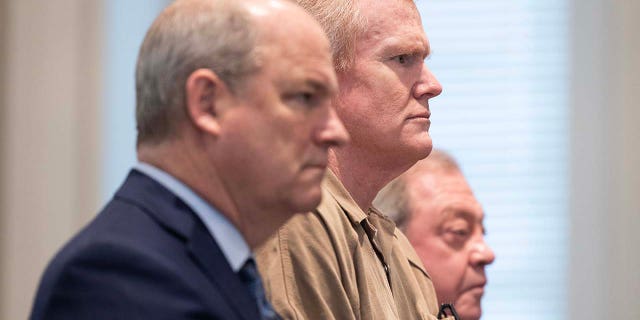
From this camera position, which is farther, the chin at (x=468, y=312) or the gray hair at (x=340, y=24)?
the chin at (x=468, y=312)

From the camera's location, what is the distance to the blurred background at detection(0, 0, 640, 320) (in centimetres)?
504

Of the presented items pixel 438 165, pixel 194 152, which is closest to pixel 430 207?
pixel 438 165

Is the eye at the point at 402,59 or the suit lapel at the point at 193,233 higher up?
the eye at the point at 402,59

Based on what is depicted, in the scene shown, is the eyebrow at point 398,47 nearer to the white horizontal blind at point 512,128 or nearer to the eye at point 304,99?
the eye at point 304,99

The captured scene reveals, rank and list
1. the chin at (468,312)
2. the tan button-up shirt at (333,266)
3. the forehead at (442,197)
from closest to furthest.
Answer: the tan button-up shirt at (333,266)
the chin at (468,312)
the forehead at (442,197)

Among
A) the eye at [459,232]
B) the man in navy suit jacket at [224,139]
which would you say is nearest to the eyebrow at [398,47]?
the man in navy suit jacket at [224,139]

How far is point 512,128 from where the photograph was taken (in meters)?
5.72

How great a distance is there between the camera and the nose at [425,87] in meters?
2.69

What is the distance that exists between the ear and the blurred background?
11.2 ft

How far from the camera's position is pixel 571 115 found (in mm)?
5637

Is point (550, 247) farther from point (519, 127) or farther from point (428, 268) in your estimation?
point (428, 268)

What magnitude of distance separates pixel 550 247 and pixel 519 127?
626 millimetres

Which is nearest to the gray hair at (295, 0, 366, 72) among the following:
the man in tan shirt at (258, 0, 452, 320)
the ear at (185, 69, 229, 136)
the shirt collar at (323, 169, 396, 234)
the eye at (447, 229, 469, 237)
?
the man in tan shirt at (258, 0, 452, 320)

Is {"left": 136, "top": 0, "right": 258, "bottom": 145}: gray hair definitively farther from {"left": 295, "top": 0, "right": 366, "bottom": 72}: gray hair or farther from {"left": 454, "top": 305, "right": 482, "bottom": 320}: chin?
{"left": 454, "top": 305, "right": 482, "bottom": 320}: chin
